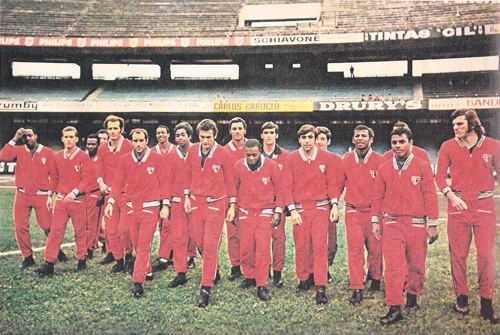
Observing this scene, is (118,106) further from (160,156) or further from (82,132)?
(160,156)

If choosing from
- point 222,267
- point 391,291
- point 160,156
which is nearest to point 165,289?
point 222,267

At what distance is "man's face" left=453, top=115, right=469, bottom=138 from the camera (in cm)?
353

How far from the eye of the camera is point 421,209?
3.42 meters

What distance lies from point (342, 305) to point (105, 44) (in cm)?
1364

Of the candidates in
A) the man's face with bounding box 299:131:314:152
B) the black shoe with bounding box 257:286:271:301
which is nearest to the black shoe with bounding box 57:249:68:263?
the black shoe with bounding box 257:286:271:301

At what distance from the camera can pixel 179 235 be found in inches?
173

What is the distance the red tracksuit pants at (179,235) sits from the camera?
14.0 ft

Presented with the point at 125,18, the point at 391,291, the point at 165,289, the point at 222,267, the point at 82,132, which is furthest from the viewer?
the point at 125,18

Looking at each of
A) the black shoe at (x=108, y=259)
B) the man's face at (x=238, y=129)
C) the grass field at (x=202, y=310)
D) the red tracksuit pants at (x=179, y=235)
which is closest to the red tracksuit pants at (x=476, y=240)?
the grass field at (x=202, y=310)

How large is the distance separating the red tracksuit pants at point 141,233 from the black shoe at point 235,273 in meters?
1.00

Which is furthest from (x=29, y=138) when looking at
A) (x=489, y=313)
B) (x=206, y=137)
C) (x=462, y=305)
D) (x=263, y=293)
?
(x=489, y=313)

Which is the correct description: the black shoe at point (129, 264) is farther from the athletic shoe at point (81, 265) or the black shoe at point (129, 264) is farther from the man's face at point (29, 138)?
the man's face at point (29, 138)

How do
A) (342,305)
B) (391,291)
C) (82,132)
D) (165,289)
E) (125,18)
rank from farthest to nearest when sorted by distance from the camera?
(125,18) < (82,132) < (165,289) < (342,305) < (391,291)

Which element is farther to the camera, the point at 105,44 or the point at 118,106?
the point at 105,44
